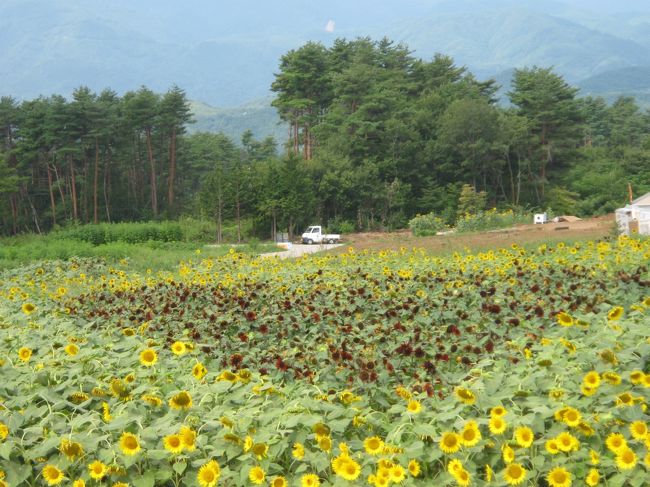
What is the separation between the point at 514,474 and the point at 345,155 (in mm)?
30068

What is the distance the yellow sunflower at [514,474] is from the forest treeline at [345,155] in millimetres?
25855

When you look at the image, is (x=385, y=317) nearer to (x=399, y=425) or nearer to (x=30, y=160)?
(x=399, y=425)

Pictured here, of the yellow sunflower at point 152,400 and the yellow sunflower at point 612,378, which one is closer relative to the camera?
the yellow sunflower at point 612,378

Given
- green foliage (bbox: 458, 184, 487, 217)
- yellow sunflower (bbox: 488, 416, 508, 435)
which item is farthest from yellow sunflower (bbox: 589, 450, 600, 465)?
green foliage (bbox: 458, 184, 487, 217)

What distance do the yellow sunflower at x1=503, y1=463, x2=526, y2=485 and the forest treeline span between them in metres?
25.9

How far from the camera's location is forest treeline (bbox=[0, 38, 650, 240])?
29797 mm

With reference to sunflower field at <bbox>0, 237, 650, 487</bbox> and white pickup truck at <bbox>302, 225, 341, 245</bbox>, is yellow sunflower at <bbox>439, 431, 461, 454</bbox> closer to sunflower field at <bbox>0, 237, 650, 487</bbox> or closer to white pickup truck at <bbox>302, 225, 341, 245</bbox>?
sunflower field at <bbox>0, 237, 650, 487</bbox>

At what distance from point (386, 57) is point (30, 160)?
67.3 ft

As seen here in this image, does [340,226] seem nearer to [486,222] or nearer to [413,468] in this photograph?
[486,222]

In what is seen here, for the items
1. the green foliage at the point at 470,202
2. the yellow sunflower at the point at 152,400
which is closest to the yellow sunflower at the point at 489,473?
the yellow sunflower at the point at 152,400

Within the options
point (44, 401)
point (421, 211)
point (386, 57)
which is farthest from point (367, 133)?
point (44, 401)

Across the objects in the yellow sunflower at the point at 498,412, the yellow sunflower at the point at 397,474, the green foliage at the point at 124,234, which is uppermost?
the green foliage at the point at 124,234

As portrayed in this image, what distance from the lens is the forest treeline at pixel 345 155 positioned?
2980 cm

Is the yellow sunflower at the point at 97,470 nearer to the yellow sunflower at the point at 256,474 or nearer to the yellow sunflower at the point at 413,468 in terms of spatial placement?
the yellow sunflower at the point at 256,474
